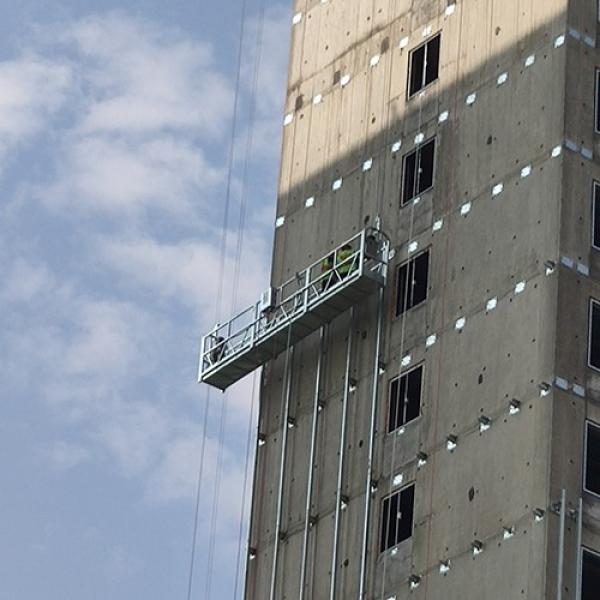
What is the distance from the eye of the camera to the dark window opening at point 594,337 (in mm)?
76625

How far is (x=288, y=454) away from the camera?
84.5 meters

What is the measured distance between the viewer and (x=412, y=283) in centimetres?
8262

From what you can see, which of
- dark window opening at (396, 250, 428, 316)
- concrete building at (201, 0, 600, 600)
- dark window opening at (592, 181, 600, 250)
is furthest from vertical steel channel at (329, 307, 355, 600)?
dark window opening at (592, 181, 600, 250)

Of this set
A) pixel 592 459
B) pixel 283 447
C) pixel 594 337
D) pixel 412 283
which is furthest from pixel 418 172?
pixel 592 459

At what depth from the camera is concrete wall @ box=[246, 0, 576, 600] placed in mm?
75500

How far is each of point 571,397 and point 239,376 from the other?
49.2ft

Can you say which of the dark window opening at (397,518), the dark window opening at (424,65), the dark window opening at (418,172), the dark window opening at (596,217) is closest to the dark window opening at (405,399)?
the dark window opening at (397,518)

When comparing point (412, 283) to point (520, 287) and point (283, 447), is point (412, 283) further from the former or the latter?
point (283, 447)

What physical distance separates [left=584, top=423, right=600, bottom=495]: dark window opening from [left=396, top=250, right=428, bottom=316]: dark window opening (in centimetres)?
820

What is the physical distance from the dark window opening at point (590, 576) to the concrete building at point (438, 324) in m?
0.08

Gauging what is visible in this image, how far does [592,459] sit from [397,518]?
661 centimetres

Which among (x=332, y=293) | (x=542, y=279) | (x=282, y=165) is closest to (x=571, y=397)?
(x=542, y=279)

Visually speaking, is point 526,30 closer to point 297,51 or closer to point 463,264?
point 463,264

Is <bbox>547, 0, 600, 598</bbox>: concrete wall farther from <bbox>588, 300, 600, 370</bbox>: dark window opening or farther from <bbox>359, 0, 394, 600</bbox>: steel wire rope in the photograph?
<bbox>359, 0, 394, 600</bbox>: steel wire rope
